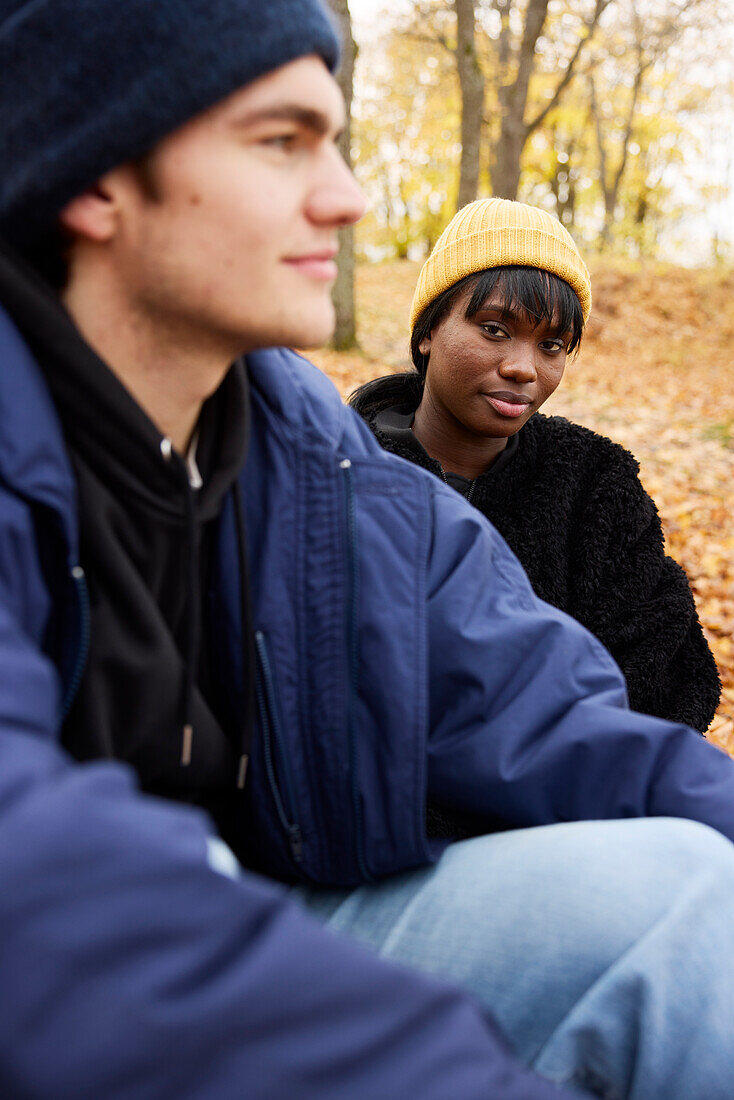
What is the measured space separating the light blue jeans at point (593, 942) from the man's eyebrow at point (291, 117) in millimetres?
1283

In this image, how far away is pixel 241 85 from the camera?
4.43ft

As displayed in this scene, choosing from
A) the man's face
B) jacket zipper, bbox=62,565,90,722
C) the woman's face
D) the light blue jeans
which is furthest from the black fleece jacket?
jacket zipper, bbox=62,565,90,722

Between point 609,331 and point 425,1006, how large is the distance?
16300mm

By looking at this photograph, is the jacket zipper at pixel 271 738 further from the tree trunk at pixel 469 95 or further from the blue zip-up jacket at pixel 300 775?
the tree trunk at pixel 469 95

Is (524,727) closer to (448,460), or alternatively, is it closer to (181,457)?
(181,457)

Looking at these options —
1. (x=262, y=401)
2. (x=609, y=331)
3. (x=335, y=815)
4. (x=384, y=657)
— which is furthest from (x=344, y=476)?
(x=609, y=331)

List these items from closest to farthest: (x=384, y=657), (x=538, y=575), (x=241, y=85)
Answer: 1. (x=241, y=85)
2. (x=384, y=657)
3. (x=538, y=575)

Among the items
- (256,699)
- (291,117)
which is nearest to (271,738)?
(256,699)

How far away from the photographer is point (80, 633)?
4.22ft

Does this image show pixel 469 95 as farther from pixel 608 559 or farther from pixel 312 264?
pixel 312 264

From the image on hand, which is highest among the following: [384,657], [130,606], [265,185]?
[265,185]

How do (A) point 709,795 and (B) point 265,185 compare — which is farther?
(A) point 709,795

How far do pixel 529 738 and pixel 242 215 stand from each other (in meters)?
Answer: 1.12

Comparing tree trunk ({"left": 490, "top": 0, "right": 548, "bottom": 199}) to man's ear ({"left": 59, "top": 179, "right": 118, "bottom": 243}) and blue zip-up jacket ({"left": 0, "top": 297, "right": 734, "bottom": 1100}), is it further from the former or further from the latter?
man's ear ({"left": 59, "top": 179, "right": 118, "bottom": 243})
